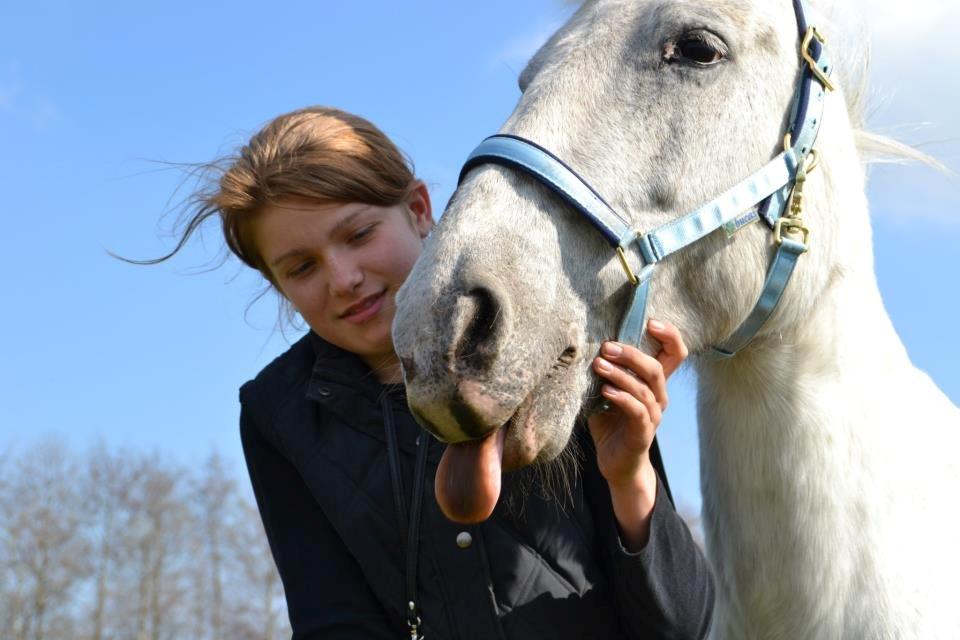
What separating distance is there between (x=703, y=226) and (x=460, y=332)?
71 centimetres

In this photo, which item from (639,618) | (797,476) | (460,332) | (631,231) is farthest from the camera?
(639,618)

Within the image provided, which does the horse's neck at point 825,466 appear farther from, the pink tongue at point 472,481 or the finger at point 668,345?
the pink tongue at point 472,481

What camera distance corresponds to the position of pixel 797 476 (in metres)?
2.41

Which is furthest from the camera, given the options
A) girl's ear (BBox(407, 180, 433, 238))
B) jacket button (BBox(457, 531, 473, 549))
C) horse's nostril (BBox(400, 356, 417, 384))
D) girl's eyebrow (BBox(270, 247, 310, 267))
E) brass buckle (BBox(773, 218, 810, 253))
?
girl's ear (BBox(407, 180, 433, 238))

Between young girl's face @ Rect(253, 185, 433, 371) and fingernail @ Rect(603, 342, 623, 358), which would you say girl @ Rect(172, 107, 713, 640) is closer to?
young girl's face @ Rect(253, 185, 433, 371)

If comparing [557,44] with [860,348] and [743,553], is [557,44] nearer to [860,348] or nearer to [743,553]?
[860,348]

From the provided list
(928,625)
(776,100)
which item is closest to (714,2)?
(776,100)

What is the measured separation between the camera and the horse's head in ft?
6.58

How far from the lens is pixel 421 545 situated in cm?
284

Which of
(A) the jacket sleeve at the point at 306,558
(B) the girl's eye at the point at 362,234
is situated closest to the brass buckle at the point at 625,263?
(B) the girl's eye at the point at 362,234

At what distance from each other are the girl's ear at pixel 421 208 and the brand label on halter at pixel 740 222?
1.13 meters

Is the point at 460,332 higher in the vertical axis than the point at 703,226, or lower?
lower

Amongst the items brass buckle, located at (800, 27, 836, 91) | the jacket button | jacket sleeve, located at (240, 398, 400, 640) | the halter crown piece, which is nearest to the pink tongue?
the halter crown piece

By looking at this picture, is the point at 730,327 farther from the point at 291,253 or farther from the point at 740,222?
the point at 291,253
